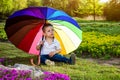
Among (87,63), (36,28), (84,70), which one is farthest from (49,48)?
(87,63)

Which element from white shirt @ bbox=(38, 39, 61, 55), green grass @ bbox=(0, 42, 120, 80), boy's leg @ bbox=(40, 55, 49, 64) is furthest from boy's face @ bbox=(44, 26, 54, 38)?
green grass @ bbox=(0, 42, 120, 80)

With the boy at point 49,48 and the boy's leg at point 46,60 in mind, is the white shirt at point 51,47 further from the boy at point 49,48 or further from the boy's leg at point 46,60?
the boy's leg at point 46,60

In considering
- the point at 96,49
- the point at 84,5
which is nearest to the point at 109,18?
the point at 84,5

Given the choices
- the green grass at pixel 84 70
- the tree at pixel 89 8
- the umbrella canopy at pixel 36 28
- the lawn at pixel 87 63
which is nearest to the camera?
the green grass at pixel 84 70

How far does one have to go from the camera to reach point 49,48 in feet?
31.7

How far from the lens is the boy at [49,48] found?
9.45 meters

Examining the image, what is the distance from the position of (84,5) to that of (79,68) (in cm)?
4904

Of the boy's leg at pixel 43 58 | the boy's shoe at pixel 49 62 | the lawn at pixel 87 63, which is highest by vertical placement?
the boy's leg at pixel 43 58

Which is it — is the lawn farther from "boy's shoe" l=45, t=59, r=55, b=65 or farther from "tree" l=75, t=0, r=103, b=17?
"tree" l=75, t=0, r=103, b=17

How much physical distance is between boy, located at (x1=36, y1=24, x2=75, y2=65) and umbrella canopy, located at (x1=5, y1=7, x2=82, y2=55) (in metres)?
0.33

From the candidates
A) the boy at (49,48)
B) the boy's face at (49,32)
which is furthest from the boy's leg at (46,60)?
the boy's face at (49,32)

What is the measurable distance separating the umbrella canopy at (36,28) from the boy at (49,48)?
328 mm

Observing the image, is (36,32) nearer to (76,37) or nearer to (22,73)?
(76,37)

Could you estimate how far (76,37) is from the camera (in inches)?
409
